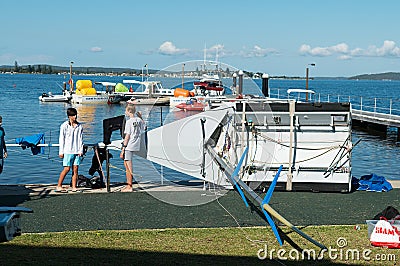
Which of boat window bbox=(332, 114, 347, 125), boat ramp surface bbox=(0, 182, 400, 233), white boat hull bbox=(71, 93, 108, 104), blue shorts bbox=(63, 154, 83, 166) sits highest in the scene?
boat window bbox=(332, 114, 347, 125)

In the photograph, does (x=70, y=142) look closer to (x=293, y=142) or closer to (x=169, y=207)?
(x=169, y=207)

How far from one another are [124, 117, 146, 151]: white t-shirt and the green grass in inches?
127

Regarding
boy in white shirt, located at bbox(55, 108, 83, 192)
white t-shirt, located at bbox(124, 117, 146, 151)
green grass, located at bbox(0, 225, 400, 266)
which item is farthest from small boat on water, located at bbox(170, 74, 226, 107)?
green grass, located at bbox(0, 225, 400, 266)

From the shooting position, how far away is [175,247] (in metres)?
8.38

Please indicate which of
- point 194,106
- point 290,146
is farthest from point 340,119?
point 194,106

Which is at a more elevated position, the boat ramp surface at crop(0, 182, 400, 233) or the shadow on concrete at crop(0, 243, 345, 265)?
the shadow on concrete at crop(0, 243, 345, 265)

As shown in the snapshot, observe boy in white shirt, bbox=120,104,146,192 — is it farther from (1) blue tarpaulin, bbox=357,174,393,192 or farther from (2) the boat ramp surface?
(1) blue tarpaulin, bbox=357,174,393,192

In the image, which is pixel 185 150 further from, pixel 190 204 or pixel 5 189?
pixel 5 189

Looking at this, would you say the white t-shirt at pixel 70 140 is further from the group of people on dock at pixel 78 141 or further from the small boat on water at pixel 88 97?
the small boat on water at pixel 88 97

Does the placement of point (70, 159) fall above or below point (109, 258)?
above

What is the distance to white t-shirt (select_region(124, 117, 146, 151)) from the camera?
12047mm

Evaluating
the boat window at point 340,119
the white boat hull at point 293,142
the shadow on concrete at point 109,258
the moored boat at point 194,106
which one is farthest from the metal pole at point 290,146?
the shadow on concrete at point 109,258

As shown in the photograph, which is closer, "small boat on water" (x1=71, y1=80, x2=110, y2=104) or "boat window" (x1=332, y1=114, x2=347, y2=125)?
"boat window" (x1=332, y1=114, x2=347, y2=125)

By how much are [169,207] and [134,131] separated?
180 centimetres
